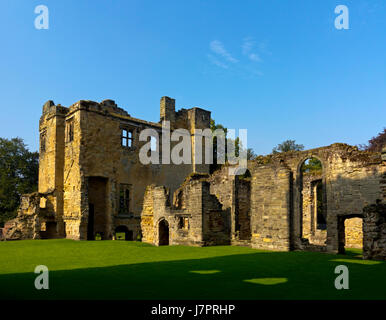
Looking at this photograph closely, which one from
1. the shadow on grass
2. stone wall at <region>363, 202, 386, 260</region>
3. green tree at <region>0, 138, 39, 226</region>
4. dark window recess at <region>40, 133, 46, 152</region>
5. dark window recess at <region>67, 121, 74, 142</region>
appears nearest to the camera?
the shadow on grass

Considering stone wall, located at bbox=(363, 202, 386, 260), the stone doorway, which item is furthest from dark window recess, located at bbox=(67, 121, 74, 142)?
stone wall, located at bbox=(363, 202, 386, 260)

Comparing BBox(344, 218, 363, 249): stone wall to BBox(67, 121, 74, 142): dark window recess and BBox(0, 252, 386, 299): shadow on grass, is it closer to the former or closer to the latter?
BBox(0, 252, 386, 299): shadow on grass

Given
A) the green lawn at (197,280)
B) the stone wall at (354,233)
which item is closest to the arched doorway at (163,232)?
the green lawn at (197,280)

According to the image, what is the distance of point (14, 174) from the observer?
1406 inches

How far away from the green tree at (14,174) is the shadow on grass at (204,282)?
28.9m

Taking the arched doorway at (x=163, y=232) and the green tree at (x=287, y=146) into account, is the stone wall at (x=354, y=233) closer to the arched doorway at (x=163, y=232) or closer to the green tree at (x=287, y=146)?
the arched doorway at (x=163, y=232)

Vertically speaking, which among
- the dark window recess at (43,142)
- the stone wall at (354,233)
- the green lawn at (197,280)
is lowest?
the stone wall at (354,233)

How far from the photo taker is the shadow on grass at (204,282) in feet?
18.2

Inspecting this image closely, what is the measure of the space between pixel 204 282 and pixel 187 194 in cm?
1255

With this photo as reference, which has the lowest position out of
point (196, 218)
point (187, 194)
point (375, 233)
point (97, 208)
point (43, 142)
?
point (97, 208)

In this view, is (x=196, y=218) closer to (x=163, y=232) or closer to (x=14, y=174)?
Answer: (x=163, y=232)

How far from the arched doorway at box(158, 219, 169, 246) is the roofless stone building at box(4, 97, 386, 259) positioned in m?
0.05

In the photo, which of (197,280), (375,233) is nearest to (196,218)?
(375,233)

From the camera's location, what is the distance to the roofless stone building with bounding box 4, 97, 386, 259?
13.6 meters
